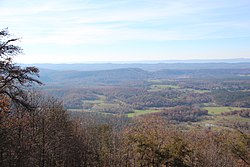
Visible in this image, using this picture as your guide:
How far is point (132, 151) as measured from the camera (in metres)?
32.1

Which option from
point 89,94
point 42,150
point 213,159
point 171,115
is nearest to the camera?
point 42,150

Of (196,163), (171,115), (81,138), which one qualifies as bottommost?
(171,115)

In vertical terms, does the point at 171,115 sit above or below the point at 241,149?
below

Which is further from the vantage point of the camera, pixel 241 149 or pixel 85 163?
pixel 241 149

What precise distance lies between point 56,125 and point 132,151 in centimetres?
1051

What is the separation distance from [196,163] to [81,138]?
A: 41.9ft

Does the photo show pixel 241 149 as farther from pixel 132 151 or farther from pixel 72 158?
pixel 72 158

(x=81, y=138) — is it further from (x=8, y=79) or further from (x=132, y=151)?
(x=8, y=79)

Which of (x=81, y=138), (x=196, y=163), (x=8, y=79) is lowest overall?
(x=196, y=163)

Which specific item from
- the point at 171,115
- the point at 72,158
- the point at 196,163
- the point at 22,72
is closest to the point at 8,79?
the point at 22,72

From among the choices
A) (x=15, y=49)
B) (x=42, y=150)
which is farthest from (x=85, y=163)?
(x=15, y=49)

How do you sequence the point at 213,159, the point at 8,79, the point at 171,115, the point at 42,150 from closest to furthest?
the point at 8,79, the point at 42,150, the point at 213,159, the point at 171,115

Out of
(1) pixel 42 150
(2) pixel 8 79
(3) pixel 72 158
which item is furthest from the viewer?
(3) pixel 72 158

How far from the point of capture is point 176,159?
29.1 meters
